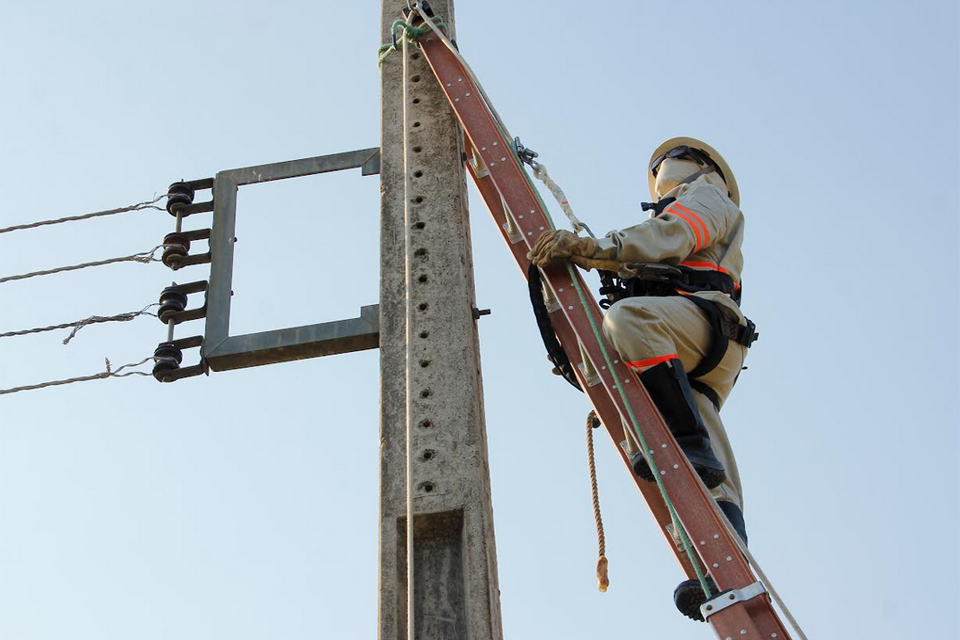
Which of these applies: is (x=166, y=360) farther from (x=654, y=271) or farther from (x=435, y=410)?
(x=654, y=271)

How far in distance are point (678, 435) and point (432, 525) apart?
83 centimetres

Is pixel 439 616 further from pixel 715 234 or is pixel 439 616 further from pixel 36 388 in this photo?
pixel 36 388

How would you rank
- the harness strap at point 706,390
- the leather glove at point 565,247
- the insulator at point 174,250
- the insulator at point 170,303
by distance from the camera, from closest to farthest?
the leather glove at point 565,247
the harness strap at point 706,390
the insulator at point 170,303
the insulator at point 174,250

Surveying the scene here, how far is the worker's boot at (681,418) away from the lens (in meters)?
4.54

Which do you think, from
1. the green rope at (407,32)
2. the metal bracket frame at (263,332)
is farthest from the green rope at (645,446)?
the green rope at (407,32)

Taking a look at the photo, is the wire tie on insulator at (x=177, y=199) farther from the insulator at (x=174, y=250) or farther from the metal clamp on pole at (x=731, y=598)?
the metal clamp on pole at (x=731, y=598)

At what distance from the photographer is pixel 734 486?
15.9 feet

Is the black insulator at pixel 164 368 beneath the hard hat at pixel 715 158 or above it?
beneath

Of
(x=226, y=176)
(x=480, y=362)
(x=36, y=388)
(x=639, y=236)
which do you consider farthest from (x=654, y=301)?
(x=36, y=388)

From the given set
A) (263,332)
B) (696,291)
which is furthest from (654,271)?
(263,332)

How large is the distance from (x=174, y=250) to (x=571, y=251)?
1997mm

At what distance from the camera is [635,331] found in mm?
4688

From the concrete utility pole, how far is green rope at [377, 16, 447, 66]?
559mm

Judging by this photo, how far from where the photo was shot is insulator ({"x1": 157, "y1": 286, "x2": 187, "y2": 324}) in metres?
5.82
